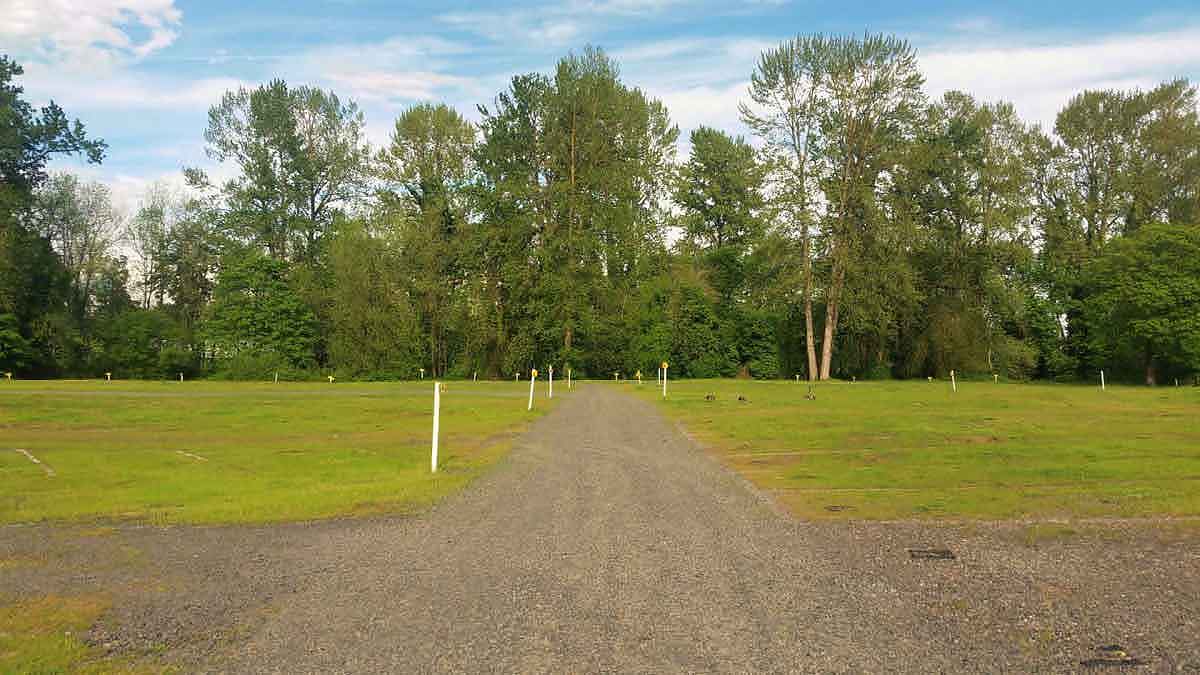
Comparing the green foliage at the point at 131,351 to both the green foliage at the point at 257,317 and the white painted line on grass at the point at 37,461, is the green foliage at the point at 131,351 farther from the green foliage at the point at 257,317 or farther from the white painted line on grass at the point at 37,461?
the white painted line on grass at the point at 37,461

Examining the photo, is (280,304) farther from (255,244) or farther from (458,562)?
(458,562)

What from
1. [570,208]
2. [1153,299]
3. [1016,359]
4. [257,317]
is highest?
[570,208]

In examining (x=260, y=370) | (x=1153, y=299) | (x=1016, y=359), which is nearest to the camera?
(x=1153, y=299)

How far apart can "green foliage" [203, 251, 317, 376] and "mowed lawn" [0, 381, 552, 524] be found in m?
31.3

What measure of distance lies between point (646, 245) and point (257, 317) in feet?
98.7

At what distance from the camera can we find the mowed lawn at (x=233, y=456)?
10.6 m

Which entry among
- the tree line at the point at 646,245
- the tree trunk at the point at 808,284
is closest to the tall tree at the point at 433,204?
the tree line at the point at 646,245

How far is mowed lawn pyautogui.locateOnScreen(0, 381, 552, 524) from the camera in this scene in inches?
416

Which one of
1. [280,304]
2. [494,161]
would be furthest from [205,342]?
[494,161]

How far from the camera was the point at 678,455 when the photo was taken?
16.0 m

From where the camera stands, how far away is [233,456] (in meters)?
16.0

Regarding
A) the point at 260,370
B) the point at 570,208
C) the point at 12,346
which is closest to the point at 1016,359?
the point at 570,208

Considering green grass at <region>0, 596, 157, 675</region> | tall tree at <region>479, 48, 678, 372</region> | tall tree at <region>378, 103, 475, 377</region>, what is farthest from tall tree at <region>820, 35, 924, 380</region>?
green grass at <region>0, 596, 157, 675</region>

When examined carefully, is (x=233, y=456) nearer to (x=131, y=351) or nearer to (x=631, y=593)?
(x=631, y=593)
